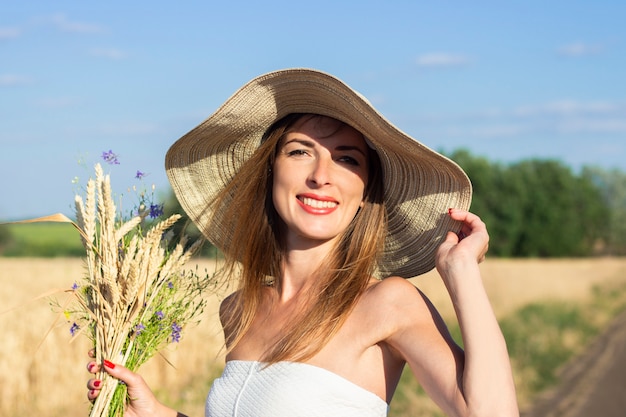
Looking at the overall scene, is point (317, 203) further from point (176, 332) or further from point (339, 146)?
point (176, 332)

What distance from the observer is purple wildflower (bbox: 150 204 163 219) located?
3057mm

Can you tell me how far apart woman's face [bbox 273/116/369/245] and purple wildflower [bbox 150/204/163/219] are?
1.39 feet

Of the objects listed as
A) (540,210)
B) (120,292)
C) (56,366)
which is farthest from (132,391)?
(540,210)

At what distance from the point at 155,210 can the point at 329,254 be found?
0.64 meters

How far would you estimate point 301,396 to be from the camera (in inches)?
101

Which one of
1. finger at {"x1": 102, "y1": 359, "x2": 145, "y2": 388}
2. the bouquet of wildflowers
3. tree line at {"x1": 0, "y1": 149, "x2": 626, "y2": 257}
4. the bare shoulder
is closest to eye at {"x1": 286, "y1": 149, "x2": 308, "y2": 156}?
the bouquet of wildflowers

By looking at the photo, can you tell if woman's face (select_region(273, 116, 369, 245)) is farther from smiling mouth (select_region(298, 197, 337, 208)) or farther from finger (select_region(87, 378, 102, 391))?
finger (select_region(87, 378, 102, 391))

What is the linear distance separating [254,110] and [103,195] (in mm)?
656

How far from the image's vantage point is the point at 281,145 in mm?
3098

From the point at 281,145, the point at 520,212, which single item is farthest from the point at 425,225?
the point at 520,212

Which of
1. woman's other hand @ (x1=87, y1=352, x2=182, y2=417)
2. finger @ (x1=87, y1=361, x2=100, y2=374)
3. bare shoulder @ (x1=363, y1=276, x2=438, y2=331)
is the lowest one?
woman's other hand @ (x1=87, y1=352, x2=182, y2=417)

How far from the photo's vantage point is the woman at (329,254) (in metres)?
2.42

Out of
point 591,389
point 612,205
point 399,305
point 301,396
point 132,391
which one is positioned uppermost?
point 612,205

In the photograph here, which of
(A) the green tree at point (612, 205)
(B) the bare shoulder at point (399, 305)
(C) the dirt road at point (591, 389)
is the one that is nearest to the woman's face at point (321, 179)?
(B) the bare shoulder at point (399, 305)
